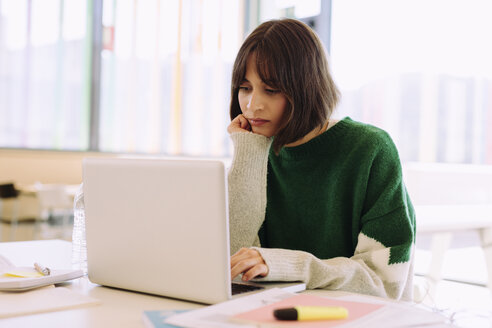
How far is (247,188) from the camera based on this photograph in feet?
4.10

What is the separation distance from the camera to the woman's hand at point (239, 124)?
1.37 m

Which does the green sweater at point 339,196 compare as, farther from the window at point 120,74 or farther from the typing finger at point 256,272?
the window at point 120,74

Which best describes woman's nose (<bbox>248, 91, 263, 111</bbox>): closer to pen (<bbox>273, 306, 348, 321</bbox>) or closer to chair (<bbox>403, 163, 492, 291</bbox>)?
pen (<bbox>273, 306, 348, 321</bbox>)

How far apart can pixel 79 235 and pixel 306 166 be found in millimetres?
546

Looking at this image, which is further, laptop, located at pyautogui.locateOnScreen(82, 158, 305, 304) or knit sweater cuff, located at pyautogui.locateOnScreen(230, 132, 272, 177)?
knit sweater cuff, located at pyautogui.locateOnScreen(230, 132, 272, 177)

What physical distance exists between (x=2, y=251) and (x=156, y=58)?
4107mm

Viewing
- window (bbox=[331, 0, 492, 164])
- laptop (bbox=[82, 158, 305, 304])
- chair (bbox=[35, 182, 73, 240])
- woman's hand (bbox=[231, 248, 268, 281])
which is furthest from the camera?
chair (bbox=[35, 182, 73, 240])

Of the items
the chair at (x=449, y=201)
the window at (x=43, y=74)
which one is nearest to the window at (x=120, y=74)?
the window at (x=43, y=74)

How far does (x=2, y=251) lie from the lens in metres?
1.34

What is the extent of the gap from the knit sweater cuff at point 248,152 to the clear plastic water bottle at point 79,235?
36cm

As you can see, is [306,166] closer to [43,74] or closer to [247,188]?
[247,188]

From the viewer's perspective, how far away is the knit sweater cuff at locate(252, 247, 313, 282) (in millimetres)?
918

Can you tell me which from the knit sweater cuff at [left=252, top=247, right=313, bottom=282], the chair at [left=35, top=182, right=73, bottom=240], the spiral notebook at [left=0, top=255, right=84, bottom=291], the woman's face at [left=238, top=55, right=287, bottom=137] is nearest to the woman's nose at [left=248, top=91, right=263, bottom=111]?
the woman's face at [left=238, top=55, right=287, bottom=137]

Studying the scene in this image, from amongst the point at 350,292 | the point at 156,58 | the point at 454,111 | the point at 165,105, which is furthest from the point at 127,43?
the point at 350,292
